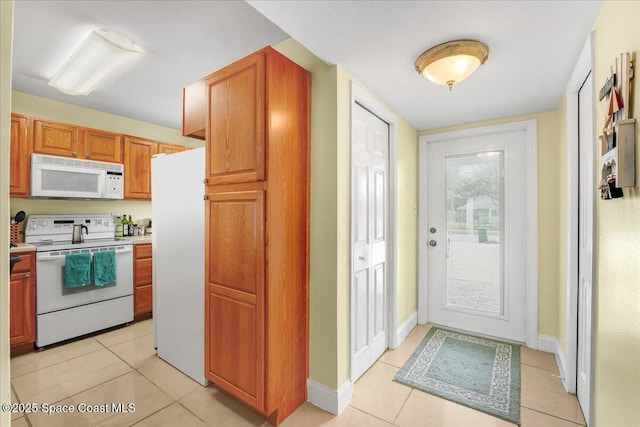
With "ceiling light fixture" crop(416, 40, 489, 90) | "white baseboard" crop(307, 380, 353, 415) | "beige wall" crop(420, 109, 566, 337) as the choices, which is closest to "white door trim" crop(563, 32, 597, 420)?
"beige wall" crop(420, 109, 566, 337)

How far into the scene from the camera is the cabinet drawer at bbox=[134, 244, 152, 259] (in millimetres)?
3304

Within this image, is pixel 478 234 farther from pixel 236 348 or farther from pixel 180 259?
pixel 180 259

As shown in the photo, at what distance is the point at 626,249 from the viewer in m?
1.06

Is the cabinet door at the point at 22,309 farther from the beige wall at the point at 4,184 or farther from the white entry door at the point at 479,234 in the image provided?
the white entry door at the point at 479,234

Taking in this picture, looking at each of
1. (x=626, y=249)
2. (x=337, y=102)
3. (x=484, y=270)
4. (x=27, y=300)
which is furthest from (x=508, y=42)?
(x=27, y=300)

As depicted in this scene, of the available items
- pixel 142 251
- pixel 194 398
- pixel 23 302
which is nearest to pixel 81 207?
pixel 142 251

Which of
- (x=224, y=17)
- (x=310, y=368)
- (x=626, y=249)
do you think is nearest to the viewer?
(x=626, y=249)

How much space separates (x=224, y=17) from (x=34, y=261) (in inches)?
108

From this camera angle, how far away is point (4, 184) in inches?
26.5

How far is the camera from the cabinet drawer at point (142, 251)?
330 cm

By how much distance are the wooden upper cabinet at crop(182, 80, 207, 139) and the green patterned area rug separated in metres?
2.41

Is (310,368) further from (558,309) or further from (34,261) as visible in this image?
(34,261)

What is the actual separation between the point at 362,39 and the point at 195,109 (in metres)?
1.30

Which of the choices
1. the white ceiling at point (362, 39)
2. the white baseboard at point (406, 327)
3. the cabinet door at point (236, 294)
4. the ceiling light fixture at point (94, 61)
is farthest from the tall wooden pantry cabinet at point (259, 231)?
the white baseboard at point (406, 327)
